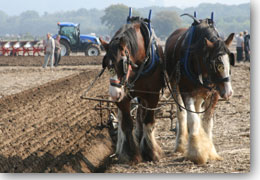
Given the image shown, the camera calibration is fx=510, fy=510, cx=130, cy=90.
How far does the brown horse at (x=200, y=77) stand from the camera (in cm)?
577

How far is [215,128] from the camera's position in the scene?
8086 mm

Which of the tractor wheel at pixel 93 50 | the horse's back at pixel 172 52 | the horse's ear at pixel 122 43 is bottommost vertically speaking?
the tractor wheel at pixel 93 50

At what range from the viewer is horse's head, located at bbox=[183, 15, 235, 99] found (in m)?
5.73

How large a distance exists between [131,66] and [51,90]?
7.83 meters

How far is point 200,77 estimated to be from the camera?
6.08m

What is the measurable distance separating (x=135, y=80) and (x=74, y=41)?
2271cm

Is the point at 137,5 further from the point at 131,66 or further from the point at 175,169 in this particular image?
the point at 175,169

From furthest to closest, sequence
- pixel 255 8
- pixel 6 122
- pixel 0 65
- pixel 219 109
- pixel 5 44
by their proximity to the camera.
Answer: pixel 5 44
pixel 0 65
pixel 219 109
pixel 6 122
pixel 255 8

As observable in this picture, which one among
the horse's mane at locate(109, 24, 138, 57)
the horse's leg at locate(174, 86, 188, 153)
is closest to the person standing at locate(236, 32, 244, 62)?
the horse's leg at locate(174, 86, 188, 153)

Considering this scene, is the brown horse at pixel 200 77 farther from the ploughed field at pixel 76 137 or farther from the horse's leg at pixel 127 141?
the horse's leg at pixel 127 141

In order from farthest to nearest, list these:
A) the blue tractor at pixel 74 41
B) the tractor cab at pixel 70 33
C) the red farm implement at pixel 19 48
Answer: the red farm implement at pixel 19 48 < the tractor cab at pixel 70 33 < the blue tractor at pixel 74 41

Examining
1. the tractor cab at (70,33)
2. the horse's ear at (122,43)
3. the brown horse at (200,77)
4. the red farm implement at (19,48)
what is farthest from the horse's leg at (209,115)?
the red farm implement at (19,48)

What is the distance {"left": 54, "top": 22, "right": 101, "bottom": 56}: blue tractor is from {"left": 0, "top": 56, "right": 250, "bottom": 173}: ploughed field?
14630 mm

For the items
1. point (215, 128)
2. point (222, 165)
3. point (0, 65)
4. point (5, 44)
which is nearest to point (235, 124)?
point (215, 128)
